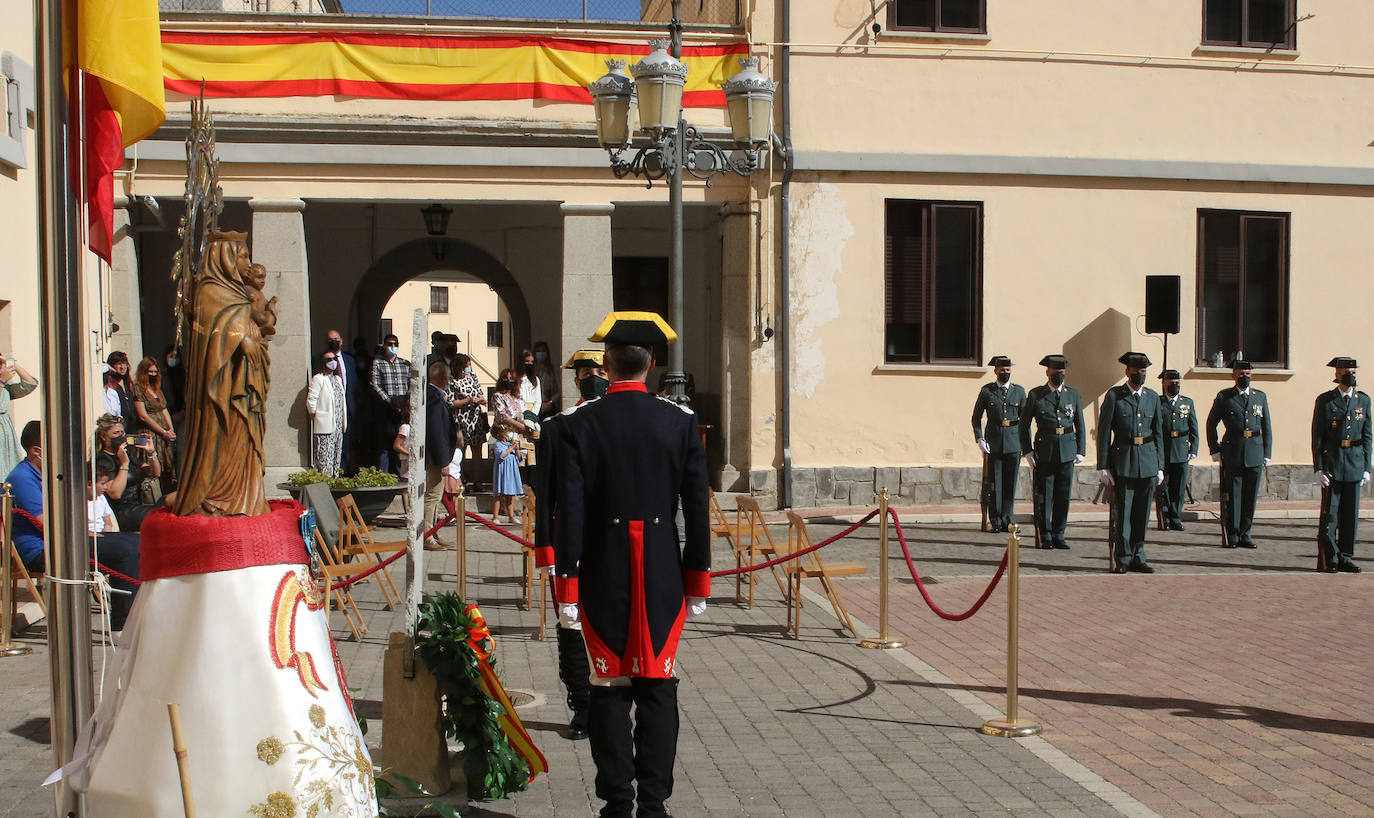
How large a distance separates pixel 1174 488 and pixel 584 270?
7466 millimetres

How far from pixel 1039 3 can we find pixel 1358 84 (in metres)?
4.67

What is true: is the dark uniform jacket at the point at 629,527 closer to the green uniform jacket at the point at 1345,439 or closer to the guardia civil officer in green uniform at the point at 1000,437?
the green uniform jacket at the point at 1345,439

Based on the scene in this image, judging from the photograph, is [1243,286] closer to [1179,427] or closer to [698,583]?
[1179,427]

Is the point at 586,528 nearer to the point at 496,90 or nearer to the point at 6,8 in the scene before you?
the point at 6,8

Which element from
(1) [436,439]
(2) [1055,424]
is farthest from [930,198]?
(1) [436,439]

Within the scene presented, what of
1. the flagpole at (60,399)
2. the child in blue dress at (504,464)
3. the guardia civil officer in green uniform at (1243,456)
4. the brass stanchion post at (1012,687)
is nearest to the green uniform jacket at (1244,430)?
the guardia civil officer in green uniform at (1243,456)

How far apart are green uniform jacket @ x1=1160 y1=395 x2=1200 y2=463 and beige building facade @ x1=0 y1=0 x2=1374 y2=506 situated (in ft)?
7.51

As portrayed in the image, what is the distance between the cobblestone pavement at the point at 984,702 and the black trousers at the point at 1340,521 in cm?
49

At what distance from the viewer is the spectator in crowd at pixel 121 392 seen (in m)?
13.8

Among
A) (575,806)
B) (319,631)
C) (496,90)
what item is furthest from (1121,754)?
(496,90)

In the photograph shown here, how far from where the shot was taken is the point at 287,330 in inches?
637

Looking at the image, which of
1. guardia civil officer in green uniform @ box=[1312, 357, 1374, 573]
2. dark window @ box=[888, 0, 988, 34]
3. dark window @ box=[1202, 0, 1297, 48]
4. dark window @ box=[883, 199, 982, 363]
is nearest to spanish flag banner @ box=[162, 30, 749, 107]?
dark window @ box=[888, 0, 988, 34]

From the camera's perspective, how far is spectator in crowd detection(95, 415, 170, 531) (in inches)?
369

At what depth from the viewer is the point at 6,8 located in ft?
40.6
